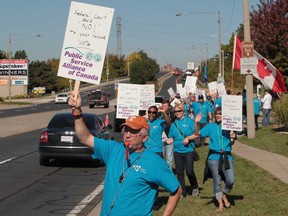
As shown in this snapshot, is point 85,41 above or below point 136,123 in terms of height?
above

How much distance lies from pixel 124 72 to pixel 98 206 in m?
156

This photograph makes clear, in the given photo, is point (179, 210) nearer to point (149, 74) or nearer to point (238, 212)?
point (238, 212)

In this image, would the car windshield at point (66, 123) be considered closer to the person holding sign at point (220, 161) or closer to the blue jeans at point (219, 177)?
the person holding sign at point (220, 161)

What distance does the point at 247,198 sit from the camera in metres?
9.60

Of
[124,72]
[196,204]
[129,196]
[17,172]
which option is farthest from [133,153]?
[124,72]

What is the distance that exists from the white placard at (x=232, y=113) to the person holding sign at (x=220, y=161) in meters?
0.10

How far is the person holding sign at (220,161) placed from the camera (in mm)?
8883

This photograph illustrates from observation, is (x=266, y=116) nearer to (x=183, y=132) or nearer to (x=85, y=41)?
(x=183, y=132)

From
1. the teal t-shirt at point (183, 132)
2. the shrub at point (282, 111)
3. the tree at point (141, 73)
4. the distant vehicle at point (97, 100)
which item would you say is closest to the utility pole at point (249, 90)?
the shrub at point (282, 111)

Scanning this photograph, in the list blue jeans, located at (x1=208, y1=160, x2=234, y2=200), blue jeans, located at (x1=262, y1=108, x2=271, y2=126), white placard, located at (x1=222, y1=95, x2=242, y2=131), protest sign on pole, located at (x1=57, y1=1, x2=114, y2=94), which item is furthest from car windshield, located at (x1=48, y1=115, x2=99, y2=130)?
blue jeans, located at (x1=262, y1=108, x2=271, y2=126)

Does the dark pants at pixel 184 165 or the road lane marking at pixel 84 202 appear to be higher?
the dark pants at pixel 184 165

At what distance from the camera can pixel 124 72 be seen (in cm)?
16512

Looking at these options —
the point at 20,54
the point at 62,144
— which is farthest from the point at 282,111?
the point at 20,54

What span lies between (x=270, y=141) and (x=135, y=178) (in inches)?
584
